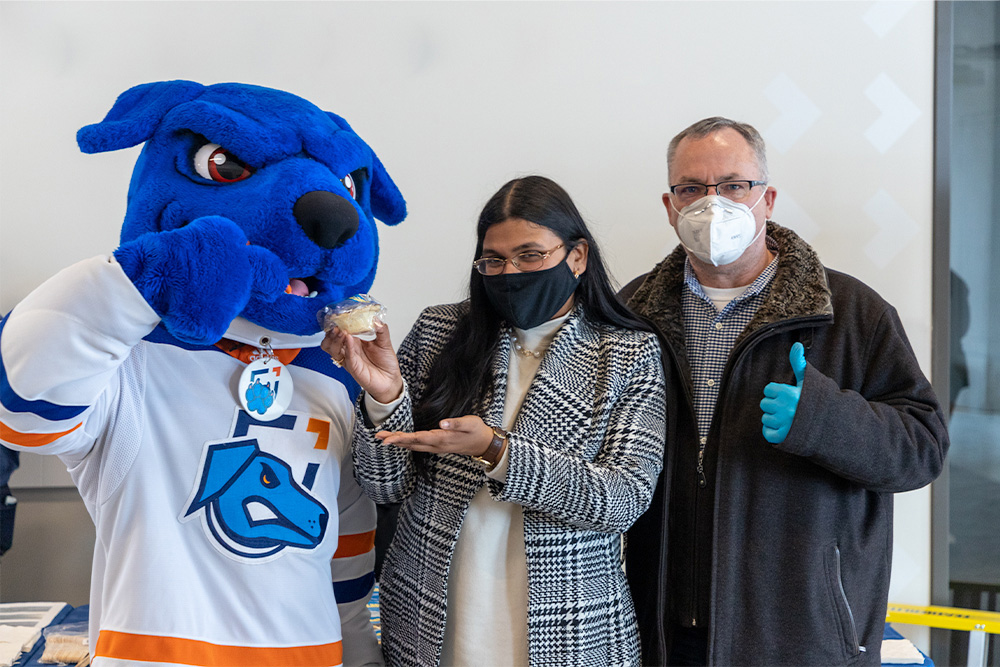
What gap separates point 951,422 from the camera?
248 cm

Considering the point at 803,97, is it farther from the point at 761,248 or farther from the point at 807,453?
the point at 807,453

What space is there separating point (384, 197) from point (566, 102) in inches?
40.9

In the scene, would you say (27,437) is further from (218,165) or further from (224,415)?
(218,165)

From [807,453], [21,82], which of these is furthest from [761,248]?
[21,82]

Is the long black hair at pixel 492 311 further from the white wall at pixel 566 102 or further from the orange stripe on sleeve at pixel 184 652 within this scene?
the white wall at pixel 566 102

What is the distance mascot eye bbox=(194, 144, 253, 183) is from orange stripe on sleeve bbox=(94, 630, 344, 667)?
75 cm

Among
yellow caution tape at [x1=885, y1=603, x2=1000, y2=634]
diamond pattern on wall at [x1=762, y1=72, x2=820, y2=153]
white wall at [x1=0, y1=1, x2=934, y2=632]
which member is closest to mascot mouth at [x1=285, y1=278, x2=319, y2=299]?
white wall at [x1=0, y1=1, x2=934, y2=632]

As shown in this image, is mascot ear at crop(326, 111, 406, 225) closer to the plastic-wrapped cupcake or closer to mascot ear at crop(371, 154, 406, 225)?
mascot ear at crop(371, 154, 406, 225)

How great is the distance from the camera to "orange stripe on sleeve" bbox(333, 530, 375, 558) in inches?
61.2

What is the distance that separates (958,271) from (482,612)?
193 centimetres

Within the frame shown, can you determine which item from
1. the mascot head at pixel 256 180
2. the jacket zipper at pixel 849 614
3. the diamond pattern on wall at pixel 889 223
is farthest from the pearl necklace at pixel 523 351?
the diamond pattern on wall at pixel 889 223

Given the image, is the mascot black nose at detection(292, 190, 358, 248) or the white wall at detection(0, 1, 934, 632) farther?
the white wall at detection(0, 1, 934, 632)

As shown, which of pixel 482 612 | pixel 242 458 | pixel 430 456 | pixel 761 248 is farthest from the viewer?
pixel 761 248

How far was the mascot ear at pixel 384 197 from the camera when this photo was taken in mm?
1544
